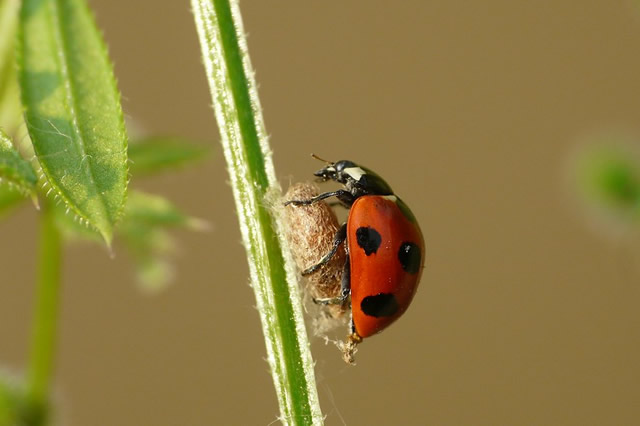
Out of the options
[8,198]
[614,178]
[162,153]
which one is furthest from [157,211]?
[614,178]

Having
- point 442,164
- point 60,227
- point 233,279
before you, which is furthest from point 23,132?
point 442,164

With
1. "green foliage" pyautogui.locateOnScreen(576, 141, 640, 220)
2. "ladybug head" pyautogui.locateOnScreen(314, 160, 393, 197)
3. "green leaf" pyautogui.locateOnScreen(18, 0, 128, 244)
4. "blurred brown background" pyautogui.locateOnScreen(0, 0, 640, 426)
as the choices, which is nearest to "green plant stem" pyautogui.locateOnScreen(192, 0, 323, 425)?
"green leaf" pyautogui.locateOnScreen(18, 0, 128, 244)

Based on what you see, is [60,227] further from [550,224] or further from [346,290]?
[550,224]

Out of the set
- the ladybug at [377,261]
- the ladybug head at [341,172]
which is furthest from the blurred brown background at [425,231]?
the ladybug at [377,261]

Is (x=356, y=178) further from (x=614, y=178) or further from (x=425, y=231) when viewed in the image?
(x=425, y=231)

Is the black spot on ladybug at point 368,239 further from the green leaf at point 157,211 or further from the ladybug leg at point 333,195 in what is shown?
the green leaf at point 157,211

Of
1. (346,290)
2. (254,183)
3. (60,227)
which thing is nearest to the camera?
(254,183)
